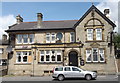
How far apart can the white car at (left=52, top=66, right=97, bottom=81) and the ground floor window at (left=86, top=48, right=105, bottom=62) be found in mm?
4791

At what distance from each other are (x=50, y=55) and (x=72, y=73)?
259 inches

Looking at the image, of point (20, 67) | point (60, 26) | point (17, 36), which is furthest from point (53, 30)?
point (20, 67)

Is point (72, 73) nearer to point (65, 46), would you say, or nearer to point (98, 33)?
point (65, 46)

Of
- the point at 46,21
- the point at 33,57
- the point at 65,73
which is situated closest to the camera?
the point at 65,73

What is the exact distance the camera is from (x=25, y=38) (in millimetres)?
23922

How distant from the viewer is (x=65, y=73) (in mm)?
17219

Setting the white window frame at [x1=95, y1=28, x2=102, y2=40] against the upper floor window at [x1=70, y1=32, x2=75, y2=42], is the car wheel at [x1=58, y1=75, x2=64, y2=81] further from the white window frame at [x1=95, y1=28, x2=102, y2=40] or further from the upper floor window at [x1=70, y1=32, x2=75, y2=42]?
the white window frame at [x1=95, y1=28, x2=102, y2=40]

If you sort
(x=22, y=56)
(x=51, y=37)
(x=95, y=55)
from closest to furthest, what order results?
1. (x=95, y=55)
2. (x=51, y=37)
3. (x=22, y=56)

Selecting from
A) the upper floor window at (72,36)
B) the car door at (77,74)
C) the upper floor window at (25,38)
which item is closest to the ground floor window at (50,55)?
the upper floor window at (72,36)

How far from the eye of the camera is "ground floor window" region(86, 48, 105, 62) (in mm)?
21562

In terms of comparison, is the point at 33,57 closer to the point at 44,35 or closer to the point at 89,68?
the point at 44,35

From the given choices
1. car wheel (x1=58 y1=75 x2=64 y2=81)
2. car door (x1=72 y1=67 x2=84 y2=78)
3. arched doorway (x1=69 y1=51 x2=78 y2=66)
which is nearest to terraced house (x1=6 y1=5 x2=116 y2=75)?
arched doorway (x1=69 y1=51 x2=78 y2=66)

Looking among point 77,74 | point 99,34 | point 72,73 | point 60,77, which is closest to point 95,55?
point 99,34

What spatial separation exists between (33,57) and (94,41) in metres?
10.0
